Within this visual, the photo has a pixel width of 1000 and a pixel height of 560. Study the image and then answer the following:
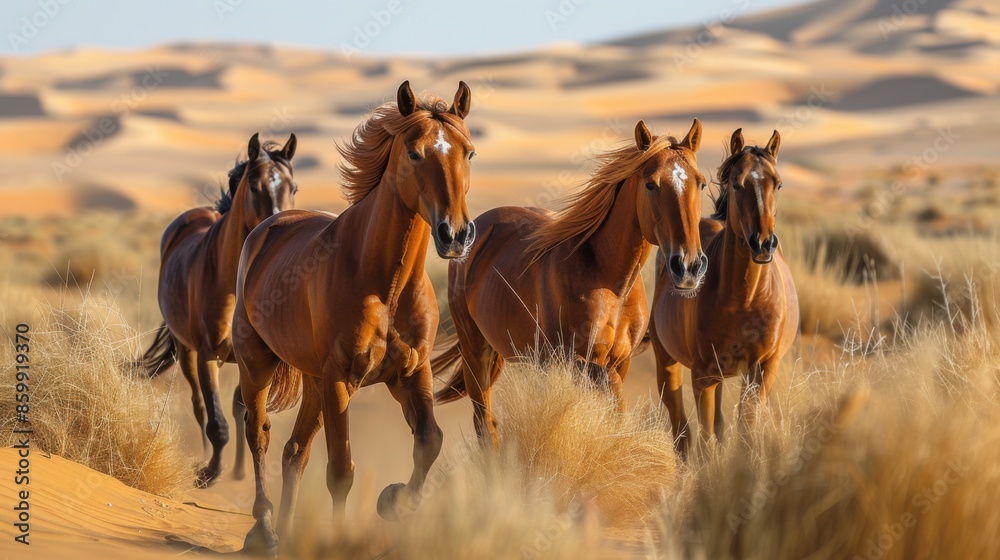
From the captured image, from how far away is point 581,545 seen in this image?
4.24 m

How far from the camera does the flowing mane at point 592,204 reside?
21.5 feet

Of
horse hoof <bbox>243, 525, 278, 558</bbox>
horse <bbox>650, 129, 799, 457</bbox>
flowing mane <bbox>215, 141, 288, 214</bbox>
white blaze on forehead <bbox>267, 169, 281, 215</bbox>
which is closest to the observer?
horse hoof <bbox>243, 525, 278, 558</bbox>

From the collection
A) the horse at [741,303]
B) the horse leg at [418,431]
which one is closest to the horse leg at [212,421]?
the horse leg at [418,431]

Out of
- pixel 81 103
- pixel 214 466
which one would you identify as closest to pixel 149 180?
pixel 81 103

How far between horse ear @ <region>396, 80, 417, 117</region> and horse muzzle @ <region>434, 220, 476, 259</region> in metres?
0.72

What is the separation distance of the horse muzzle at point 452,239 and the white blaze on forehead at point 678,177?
162 centimetres

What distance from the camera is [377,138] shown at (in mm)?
5613

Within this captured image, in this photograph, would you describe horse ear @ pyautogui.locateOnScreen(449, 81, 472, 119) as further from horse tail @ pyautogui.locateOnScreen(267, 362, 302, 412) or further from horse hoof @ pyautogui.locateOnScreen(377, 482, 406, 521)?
horse tail @ pyautogui.locateOnScreen(267, 362, 302, 412)

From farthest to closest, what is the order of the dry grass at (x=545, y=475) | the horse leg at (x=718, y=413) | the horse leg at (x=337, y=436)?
1. the horse leg at (x=718, y=413)
2. the horse leg at (x=337, y=436)
3. the dry grass at (x=545, y=475)

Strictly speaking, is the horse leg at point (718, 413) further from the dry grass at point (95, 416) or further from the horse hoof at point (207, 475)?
the horse hoof at point (207, 475)

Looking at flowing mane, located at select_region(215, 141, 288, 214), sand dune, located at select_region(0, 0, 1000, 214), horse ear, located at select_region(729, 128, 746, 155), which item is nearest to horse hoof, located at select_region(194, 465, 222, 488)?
flowing mane, located at select_region(215, 141, 288, 214)

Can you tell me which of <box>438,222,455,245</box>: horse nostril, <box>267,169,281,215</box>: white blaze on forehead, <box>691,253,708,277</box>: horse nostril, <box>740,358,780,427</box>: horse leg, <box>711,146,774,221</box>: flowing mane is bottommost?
<box>740,358,780,427</box>: horse leg

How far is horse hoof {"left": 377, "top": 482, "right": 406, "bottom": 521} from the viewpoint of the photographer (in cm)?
523

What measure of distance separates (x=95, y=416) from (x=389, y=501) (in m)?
2.86
